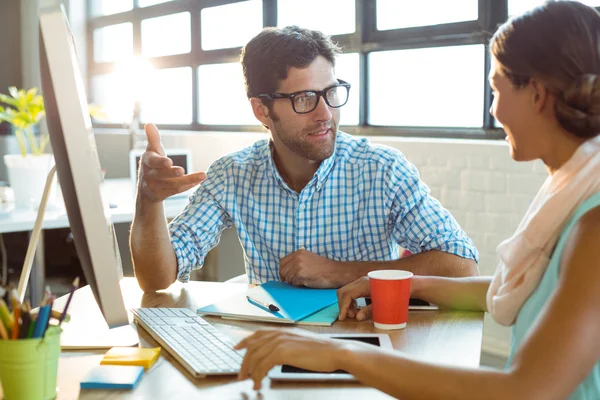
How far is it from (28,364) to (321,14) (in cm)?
331

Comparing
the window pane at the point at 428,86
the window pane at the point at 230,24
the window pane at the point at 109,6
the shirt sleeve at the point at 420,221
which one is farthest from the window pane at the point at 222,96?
the shirt sleeve at the point at 420,221

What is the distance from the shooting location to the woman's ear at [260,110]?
201 cm

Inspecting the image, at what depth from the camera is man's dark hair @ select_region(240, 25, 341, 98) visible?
1879 mm

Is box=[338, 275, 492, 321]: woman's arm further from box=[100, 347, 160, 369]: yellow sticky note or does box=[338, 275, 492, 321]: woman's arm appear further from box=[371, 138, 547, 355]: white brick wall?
box=[371, 138, 547, 355]: white brick wall

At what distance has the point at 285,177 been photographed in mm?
1959

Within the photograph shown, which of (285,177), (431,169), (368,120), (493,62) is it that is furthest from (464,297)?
(368,120)

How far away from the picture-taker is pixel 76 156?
792mm

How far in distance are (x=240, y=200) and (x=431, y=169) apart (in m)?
1.41

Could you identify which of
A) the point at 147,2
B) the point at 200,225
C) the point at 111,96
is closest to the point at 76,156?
the point at 200,225

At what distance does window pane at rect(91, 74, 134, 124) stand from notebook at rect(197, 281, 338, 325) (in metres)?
4.22

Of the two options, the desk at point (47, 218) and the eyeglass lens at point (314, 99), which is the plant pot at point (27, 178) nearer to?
the desk at point (47, 218)

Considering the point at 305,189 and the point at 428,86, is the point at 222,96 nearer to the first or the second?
the point at 428,86

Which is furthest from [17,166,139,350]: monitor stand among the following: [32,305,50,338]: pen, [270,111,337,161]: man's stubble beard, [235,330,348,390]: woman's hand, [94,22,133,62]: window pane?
[94,22,133,62]: window pane

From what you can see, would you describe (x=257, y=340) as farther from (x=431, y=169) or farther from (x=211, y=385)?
(x=431, y=169)
